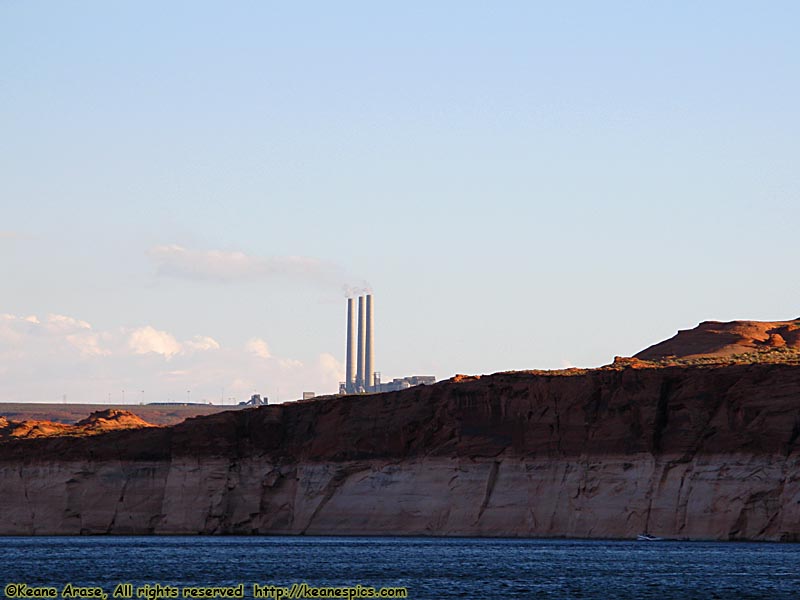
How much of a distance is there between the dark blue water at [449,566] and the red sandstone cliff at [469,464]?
2303mm

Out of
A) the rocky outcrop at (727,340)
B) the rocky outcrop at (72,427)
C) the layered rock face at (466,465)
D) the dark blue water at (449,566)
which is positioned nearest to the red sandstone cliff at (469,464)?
the layered rock face at (466,465)

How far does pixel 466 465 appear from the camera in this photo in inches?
3821

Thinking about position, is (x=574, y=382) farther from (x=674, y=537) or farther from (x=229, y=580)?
(x=229, y=580)

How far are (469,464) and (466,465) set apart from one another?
0.64 ft

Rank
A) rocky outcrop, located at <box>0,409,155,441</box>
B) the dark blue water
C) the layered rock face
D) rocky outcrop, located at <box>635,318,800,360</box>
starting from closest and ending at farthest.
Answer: the dark blue water < the layered rock face < rocky outcrop, located at <box>635,318,800,360</box> < rocky outcrop, located at <box>0,409,155,441</box>

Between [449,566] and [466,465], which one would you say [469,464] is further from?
[449,566]

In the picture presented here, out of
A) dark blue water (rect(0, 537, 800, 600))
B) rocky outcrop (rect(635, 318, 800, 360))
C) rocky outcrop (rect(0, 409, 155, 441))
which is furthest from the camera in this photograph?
rocky outcrop (rect(0, 409, 155, 441))

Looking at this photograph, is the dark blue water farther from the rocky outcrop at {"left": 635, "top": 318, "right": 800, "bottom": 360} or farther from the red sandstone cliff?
the rocky outcrop at {"left": 635, "top": 318, "right": 800, "bottom": 360}

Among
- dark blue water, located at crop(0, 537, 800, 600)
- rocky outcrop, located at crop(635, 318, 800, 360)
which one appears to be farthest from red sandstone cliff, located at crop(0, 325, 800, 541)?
rocky outcrop, located at crop(635, 318, 800, 360)

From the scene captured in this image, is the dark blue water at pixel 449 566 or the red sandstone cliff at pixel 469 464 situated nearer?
the dark blue water at pixel 449 566

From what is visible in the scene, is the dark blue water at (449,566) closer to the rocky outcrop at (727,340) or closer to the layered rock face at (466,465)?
the layered rock face at (466,465)

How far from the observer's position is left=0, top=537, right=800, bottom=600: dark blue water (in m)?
61.4

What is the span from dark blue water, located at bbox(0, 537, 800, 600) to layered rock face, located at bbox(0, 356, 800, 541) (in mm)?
2375

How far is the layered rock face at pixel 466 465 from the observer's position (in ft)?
285
